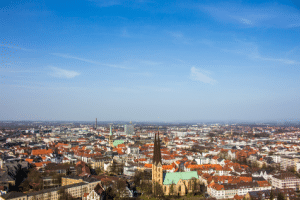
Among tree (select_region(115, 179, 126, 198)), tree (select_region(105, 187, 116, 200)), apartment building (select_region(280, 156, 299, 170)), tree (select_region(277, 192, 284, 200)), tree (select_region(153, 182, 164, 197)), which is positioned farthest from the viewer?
apartment building (select_region(280, 156, 299, 170))

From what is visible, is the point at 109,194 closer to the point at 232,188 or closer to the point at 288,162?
the point at 232,188

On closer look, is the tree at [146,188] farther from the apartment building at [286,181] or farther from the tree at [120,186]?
the apartment building at [286,181]

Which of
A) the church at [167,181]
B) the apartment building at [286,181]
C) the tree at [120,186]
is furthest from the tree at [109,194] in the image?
the apartment building at [286,181]

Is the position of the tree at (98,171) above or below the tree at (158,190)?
below

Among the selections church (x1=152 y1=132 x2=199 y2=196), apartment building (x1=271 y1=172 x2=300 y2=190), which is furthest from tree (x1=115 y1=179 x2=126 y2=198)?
apartment building (x1=271 y1=172 x2=300 y2=190)

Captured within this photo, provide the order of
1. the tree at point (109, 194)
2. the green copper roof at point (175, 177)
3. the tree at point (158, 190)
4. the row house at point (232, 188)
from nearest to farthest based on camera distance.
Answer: the tree at point (109, 194) → the tree at point (158, 190) → the row house at point (232, 188) → the green copper roof at point (175, 177)

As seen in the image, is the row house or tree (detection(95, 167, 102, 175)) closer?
the row house

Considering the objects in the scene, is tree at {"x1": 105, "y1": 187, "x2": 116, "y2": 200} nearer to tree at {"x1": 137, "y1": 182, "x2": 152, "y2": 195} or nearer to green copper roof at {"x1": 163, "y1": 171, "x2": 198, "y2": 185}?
tree at {"x1": 137, "y1": 182, "x2": 152, "y2": 195}

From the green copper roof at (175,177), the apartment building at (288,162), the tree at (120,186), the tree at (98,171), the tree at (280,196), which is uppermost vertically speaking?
the green copper roof at (175,177)

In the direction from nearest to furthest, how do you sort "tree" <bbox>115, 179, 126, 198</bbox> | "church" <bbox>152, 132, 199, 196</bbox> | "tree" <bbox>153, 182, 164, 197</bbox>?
"tree" <bbox>115, 179, 126, 198</bbox> < "tree" <bbox>153, 182, 164, 197</bbox> < "church" <bbox>152, 132, 199, 196</bbox>

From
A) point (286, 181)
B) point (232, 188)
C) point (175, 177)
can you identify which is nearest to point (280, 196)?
point (232, 188)

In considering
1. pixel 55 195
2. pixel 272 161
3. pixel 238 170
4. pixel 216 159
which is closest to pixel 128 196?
pixel 55 195
